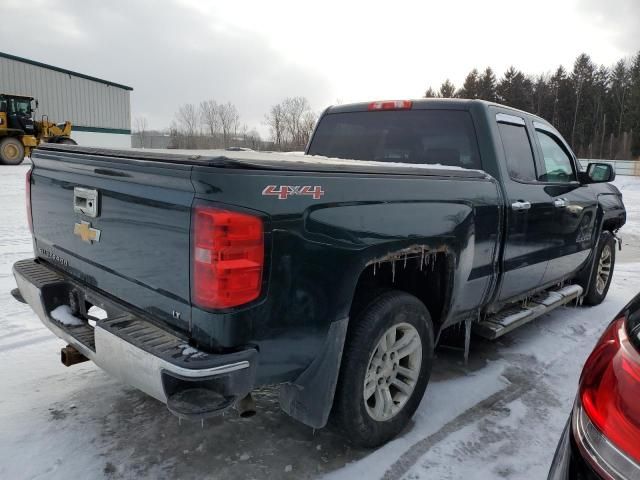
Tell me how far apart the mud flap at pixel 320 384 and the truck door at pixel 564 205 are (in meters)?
2.60

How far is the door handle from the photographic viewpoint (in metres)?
3.50

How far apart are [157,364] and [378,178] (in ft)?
4.42

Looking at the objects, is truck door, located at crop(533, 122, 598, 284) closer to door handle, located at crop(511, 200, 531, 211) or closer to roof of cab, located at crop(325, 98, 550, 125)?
roof of cab, located at crop(325, 98, 550, 125)

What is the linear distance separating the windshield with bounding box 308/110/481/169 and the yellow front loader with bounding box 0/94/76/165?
1987 centimetres

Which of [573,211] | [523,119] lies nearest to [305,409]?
[523,119]

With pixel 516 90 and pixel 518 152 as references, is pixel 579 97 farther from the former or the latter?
pixel 518 152

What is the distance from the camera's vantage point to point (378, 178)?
2.46 meters

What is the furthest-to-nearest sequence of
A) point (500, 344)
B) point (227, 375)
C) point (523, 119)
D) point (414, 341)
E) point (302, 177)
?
point (500, 344), point (523, 119), point (414, 341), point (302, 177), point (227, 375)

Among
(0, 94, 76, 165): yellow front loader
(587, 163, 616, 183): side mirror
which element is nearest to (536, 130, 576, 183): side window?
(587, 163, 616, 183): side mirror

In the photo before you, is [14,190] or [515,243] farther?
[14,190]

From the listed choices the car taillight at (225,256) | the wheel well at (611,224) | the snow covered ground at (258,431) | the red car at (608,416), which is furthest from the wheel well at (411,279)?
the wheel well at (611,224)

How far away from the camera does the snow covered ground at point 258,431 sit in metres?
2.52

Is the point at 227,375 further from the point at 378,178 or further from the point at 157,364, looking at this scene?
the point at 378,178

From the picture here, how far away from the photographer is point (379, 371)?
8.84 ft
